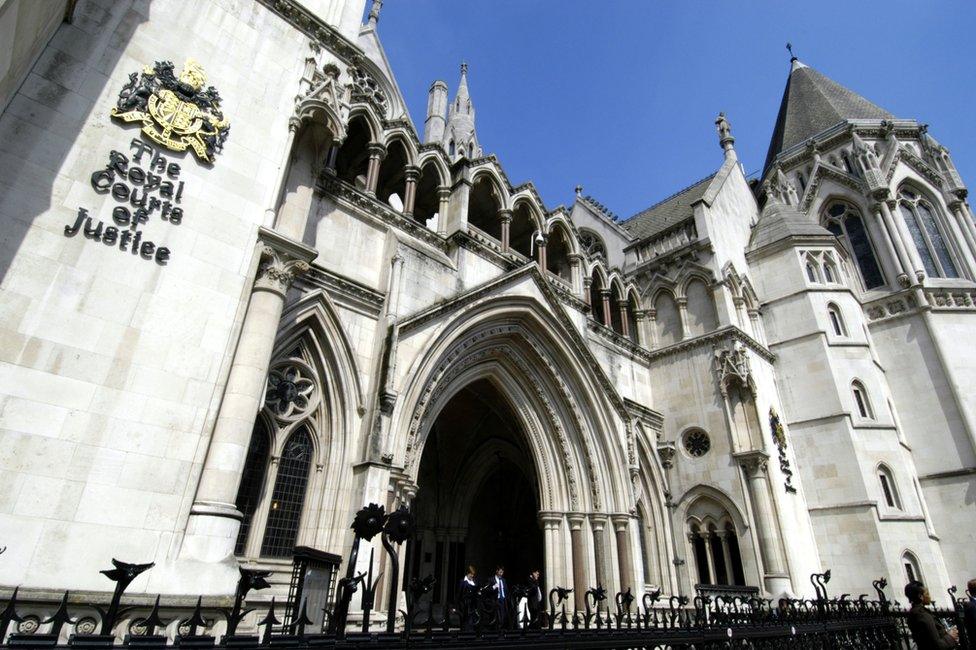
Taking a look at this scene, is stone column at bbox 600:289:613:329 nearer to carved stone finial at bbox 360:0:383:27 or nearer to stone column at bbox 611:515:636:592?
stone column at bbox 611:515:636:592

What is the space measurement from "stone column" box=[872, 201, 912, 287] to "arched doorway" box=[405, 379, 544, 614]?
1822cm

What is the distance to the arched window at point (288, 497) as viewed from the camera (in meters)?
9.56

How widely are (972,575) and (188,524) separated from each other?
2352 cm

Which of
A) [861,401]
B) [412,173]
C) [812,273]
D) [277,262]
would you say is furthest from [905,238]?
[277,262]

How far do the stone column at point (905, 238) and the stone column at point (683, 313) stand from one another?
9712 mm

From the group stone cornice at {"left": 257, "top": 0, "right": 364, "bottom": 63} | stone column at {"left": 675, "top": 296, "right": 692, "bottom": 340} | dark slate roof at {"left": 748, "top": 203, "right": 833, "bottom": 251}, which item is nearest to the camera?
stone cornice at {"left": 257, "top": 0, "right": 364, "bottom": 63}

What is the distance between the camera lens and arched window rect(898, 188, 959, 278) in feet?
77.9

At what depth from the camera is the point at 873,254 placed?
2484cm

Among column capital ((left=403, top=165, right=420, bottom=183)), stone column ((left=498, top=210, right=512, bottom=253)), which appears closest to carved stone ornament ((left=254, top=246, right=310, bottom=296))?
column capital ((left=403, top=165, right=420, bottom=183))

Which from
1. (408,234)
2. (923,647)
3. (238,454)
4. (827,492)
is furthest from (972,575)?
(238,454)

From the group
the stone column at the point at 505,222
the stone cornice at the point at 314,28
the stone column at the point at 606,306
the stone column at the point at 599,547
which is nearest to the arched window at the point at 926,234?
the stone column at the point at 606,306

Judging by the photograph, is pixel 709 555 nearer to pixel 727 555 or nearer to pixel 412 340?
pixel 727 555

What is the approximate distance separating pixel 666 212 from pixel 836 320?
10.1m

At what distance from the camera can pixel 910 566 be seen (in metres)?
16.5
